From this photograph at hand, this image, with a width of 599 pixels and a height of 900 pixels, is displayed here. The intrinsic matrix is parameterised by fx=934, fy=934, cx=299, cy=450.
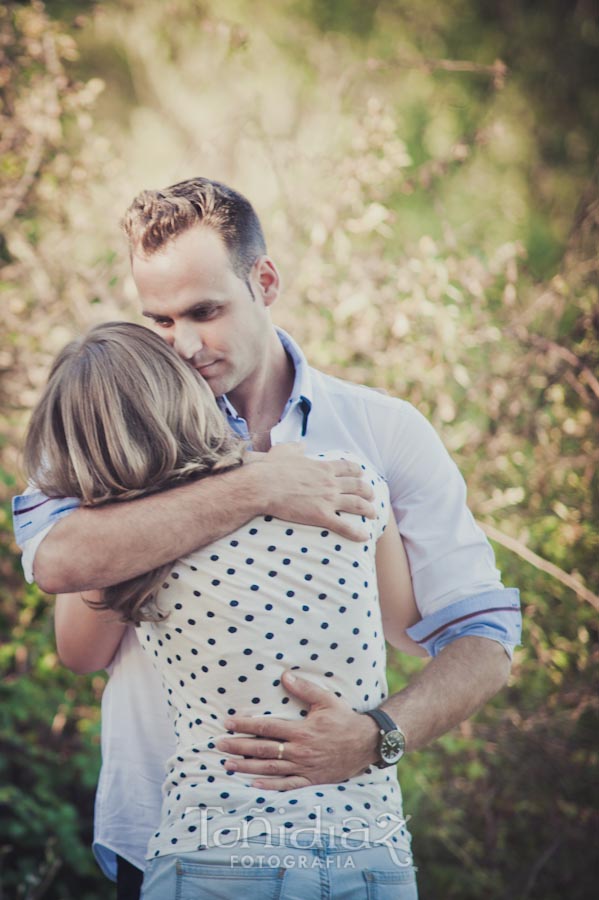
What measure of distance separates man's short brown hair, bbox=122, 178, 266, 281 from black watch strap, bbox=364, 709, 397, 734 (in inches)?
40.7

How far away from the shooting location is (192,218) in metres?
2.08

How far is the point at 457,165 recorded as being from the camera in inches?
159

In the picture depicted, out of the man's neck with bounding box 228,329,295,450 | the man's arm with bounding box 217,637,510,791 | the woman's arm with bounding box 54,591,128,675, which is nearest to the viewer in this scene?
the man's arm with bounding box 217,637,510,791

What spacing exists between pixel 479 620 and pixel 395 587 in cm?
19

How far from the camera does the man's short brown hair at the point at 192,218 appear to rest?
2.06 metres

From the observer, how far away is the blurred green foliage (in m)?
3.63

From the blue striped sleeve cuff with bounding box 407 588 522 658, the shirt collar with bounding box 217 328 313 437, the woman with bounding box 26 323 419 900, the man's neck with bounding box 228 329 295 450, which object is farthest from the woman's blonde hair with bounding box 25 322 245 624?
the blue striped sleeve cuff with bounding box 407 588 522 658

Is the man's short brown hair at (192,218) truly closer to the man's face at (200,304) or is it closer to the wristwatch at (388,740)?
the man's face at (200,304)

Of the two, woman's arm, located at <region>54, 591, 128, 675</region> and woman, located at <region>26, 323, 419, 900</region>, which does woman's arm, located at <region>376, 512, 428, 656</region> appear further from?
woman's arm, located at <region>54, 591, 128, 675</region>

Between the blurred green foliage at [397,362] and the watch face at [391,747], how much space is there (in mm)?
1906

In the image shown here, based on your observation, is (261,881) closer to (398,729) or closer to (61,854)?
(398,729)

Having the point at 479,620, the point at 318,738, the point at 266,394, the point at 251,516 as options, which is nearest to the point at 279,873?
the point at 318,738

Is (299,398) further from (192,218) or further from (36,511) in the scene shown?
(36,511)

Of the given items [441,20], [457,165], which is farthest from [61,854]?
[441,20]
